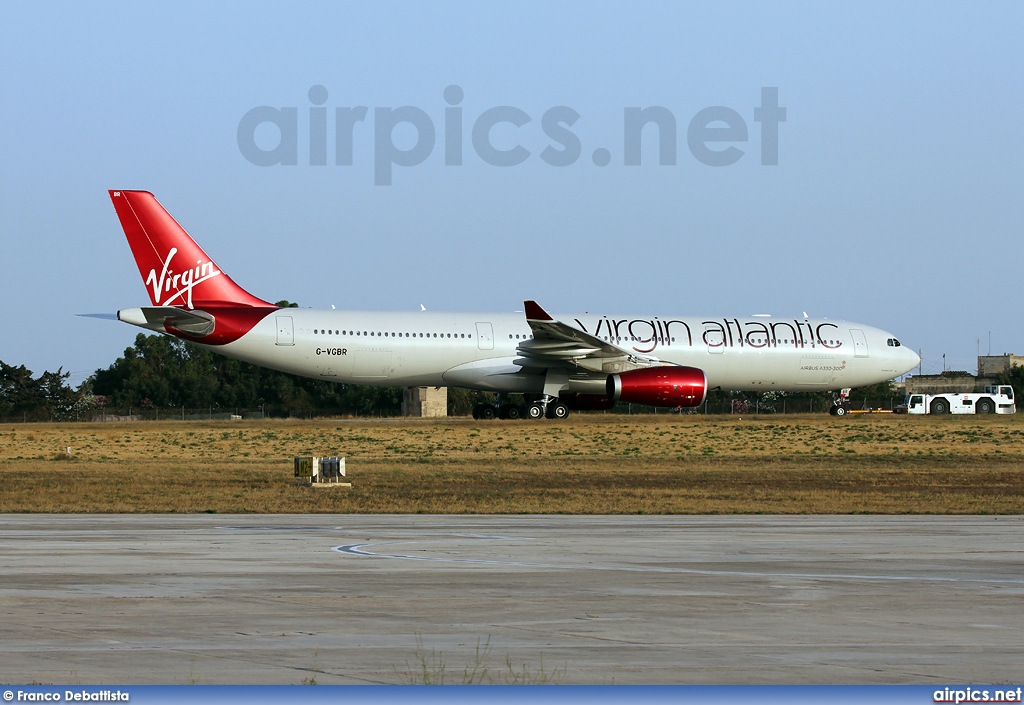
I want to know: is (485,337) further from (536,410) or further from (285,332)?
(285,332)

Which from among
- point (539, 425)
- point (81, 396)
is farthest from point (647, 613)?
point (81, 396)

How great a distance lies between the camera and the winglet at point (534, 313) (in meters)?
45.1

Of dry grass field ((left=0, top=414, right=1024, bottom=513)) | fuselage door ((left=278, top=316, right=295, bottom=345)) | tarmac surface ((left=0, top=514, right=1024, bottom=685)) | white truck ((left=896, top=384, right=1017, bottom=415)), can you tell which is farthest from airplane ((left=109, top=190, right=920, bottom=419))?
tarmac surface ((left=0, top=514, right=1024, bottom=685))

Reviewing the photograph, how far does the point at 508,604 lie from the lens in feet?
36.4

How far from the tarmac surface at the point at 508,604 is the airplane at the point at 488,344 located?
90.0 feet

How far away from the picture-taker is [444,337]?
4766 cm

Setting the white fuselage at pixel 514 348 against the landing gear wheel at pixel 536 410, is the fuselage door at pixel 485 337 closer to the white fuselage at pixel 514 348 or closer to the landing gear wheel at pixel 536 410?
the white fuselage at pixel 514 348

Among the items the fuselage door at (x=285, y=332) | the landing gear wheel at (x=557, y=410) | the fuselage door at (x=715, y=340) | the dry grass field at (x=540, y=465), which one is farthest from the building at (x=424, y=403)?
the fuselage door at (x=285, y=332)

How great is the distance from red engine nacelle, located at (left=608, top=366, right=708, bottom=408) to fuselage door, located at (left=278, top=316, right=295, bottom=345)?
10742mm

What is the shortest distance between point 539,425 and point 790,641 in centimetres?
3777

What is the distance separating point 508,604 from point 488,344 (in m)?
37.0

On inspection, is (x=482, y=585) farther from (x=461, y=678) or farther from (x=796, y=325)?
(x=796, y=325)

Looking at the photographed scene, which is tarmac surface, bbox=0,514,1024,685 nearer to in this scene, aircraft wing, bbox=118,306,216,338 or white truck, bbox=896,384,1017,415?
aircraft wing, bbox=118,306,216,338

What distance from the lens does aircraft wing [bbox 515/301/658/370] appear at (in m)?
46.0
